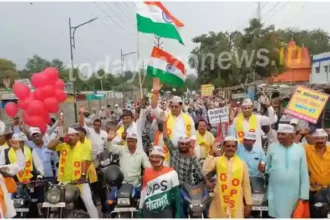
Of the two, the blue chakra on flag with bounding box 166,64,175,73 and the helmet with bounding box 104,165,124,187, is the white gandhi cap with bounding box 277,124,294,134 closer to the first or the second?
the helmet with bounding box 104,165,124,187

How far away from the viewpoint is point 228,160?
4941 mm

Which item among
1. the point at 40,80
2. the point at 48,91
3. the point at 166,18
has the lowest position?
the point at 48,91

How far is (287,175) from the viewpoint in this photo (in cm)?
500

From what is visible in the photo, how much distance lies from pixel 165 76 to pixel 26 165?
2.42 metres

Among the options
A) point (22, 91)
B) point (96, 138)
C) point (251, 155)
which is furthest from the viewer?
point (22, 91)

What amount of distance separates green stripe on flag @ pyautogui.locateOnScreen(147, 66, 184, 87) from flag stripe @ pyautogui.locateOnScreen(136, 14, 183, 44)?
595 millimetres

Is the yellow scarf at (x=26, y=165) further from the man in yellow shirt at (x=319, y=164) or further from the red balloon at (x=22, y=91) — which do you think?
the man in yellow shirt at (x=319, y=164)

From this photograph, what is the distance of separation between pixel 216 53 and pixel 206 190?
981 inches

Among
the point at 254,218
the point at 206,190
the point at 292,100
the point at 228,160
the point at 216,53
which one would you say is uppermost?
the point at 216,53

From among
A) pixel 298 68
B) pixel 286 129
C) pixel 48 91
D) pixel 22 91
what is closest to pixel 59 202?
pixel 286 129

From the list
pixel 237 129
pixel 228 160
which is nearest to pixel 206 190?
pixel 228 160

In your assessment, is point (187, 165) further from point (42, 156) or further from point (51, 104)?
point (51, 104)

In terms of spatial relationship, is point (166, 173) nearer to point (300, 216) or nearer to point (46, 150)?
point (300, 216)

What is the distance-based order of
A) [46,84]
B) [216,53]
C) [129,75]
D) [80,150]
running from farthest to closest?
[129,75] → [216,53] → [46,84] → [80,150]
